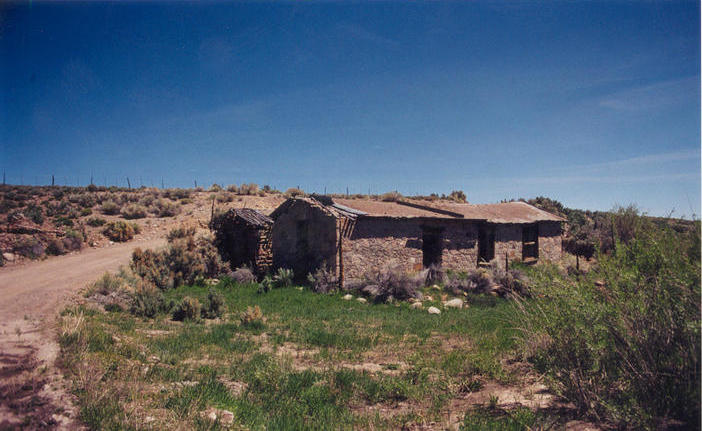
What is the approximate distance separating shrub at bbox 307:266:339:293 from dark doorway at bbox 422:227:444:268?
192 inches

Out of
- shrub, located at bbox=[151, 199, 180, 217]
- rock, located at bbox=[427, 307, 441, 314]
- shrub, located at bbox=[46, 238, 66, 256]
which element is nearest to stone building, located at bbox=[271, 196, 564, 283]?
rock, located at bbox=[427, 307, 441, 314]

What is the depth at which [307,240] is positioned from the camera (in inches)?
617

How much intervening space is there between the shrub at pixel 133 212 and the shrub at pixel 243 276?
15440 millimetres

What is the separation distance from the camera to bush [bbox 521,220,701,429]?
3.31 meters

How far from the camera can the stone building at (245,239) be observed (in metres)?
16.6

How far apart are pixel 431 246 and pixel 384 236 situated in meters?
3.19

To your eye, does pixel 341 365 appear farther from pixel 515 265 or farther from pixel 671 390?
pixel 515 265

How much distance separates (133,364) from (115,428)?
2.22 metres

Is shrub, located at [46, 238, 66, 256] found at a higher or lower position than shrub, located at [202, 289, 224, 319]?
higher

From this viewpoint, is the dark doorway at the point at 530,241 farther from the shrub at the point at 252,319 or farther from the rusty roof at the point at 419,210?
the shrub at the point at 252,319

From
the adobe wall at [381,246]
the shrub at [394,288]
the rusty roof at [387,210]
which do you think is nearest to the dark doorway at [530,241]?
the rusty roof at [387,210]

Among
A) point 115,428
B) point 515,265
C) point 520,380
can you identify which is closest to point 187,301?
point 115,428

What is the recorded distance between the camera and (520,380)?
548cm

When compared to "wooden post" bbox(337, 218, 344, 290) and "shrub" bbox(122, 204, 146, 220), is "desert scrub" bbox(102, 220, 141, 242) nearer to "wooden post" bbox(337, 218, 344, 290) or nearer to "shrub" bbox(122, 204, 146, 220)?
"shrub" bbox(122, 204, 146, 220)
